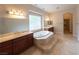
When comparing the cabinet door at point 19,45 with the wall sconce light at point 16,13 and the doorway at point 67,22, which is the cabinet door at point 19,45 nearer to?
the wall sconce light at point 16,13

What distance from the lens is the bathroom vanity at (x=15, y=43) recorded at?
1991 mm

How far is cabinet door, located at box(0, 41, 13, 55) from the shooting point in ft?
6.35

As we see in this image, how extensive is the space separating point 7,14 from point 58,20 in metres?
1.28

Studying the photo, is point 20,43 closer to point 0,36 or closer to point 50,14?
point 0,36

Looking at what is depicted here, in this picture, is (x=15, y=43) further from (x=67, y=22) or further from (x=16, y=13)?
(x=67, y=22)

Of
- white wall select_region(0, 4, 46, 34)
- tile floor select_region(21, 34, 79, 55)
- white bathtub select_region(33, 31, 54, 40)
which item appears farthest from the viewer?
white bathtub select_region(33, 31, 54, 40)

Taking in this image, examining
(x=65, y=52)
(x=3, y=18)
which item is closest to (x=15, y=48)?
(x=3, y=18)

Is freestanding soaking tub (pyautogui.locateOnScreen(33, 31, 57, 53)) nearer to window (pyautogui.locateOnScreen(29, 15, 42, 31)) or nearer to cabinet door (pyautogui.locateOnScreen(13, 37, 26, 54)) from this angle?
window (pyautogui.locateOnScreen(29, 15, 42, 31))

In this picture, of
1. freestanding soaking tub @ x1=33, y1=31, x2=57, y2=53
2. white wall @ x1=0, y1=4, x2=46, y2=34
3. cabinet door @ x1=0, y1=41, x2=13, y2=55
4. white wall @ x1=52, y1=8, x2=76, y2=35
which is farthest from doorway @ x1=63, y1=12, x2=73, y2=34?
cabinet door @ x1=0, y1=41, x2=13, y2=55

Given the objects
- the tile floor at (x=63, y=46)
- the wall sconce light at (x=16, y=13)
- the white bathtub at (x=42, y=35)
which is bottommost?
the tile floor at (x=63, y=46)

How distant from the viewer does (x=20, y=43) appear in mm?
2486

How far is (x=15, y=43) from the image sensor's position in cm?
228

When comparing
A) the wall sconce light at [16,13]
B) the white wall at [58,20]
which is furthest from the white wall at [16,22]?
the white wall at [58,20]

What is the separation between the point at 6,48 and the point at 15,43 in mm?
280
